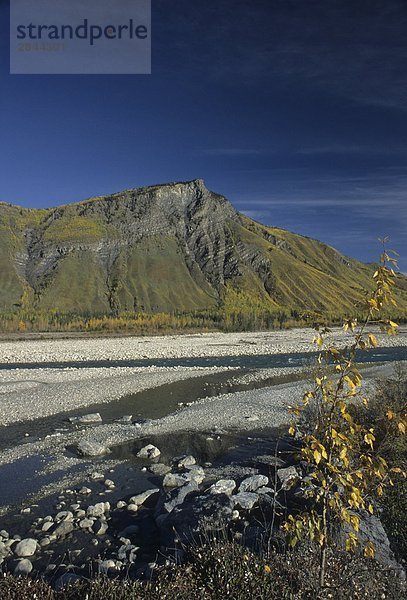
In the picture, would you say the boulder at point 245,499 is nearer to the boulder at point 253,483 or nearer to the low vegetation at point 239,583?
the boulder at point 253,483

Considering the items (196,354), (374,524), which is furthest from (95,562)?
(196,354)

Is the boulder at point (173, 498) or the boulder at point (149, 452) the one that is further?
the boulder at point (149, 452)

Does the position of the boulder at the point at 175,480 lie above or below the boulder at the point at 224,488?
below

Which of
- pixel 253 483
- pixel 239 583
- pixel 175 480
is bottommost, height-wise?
pixel 175 480

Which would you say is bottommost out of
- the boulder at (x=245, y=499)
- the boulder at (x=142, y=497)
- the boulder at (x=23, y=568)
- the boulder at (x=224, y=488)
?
the boulder at (x=142, y=497)

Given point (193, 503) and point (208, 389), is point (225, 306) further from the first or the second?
point (193, 503)

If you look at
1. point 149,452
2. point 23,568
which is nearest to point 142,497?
point 23,568

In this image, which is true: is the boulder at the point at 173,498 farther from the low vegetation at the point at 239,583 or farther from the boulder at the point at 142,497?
the low vegetation at the point at 239,583

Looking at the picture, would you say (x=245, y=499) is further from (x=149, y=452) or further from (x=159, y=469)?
(x=149, y=452)

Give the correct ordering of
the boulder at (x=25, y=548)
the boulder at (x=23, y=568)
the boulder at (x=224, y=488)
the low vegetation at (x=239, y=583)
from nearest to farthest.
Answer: the low vegetation at (x=239, y=583) < the boulder at (x=23, y=568) < the boulder at (x=25, y=548) < the boulder at (x=224, y=488)

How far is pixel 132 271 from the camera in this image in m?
188

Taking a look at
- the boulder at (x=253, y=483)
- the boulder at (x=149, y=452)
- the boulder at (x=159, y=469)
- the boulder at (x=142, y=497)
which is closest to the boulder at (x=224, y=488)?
the boulder at (x=253, y=483)

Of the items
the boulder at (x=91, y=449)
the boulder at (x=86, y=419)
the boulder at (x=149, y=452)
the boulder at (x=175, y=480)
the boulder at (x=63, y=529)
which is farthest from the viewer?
the boulder at (x=86, y=419)

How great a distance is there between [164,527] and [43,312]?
147m
